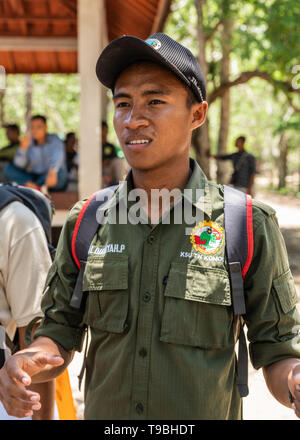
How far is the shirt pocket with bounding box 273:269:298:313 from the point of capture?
4.94 feet

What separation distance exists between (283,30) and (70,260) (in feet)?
28.6

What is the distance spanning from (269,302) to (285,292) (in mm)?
58

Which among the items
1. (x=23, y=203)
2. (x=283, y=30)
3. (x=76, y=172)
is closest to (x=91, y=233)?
(x=23, y=203)

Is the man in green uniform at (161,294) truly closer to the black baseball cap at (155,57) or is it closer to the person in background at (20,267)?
the black baseball cap at (155,57)

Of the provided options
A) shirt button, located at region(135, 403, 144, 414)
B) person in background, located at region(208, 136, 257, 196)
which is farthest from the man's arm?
person in background, located at region(208, 136, 257, 196)

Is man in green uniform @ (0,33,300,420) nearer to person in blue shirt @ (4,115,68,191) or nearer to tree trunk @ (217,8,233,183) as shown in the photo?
person in blue shirt @ (4,115,68,191)

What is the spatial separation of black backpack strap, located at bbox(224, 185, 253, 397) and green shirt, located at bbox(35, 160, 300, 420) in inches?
1.0

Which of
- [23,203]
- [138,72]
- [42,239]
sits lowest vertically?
[42,239]

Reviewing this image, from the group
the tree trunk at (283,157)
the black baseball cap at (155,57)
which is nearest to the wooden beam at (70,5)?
the black baseball cap at (155,57)

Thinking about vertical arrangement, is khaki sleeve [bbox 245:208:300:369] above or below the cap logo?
below

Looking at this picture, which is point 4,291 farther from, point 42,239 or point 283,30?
point 283,30

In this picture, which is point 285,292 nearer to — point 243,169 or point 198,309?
point 198,309

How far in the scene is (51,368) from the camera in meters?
1.58

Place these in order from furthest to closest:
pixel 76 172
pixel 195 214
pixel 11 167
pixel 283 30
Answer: pixel 283 30
pixel 76 172
pixel 11 167
pixel 195 214
